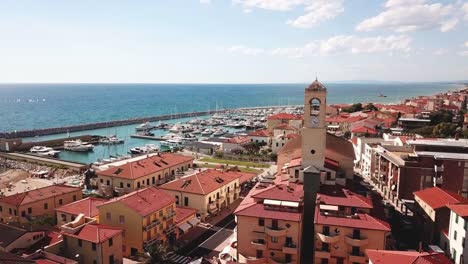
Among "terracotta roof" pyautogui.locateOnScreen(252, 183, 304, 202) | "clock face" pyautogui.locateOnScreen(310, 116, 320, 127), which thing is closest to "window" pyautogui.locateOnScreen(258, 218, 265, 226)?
"terracotta roof" pyautogui.locateOnScreen(252, 183, 304, 202)

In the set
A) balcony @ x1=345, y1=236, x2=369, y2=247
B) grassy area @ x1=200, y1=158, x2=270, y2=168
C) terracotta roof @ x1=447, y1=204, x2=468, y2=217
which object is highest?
terracotta roof @ x1=447, y1=204, x2=468, y2=217

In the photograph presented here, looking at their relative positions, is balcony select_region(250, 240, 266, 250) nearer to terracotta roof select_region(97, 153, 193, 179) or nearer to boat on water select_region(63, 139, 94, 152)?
terracotta roof select_region(97, 153, 193, 179)

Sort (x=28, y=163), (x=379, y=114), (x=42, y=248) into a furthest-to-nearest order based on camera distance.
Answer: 1. (x=379, y=114)
2. (x=28, y=163)
3. (x=42, y=248)

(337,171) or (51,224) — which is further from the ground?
(337,171)

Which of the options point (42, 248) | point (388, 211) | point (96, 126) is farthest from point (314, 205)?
point (96, 126)

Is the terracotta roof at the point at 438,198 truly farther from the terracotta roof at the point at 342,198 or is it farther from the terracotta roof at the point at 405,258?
the terracotta roof at the point at 405,258

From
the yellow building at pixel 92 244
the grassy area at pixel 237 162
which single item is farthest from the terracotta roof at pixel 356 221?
the grassy area at pixel 237 162

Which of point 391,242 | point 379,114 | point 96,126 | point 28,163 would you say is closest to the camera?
point 391,242

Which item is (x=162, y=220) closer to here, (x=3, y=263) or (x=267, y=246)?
(x=267, y=246)
